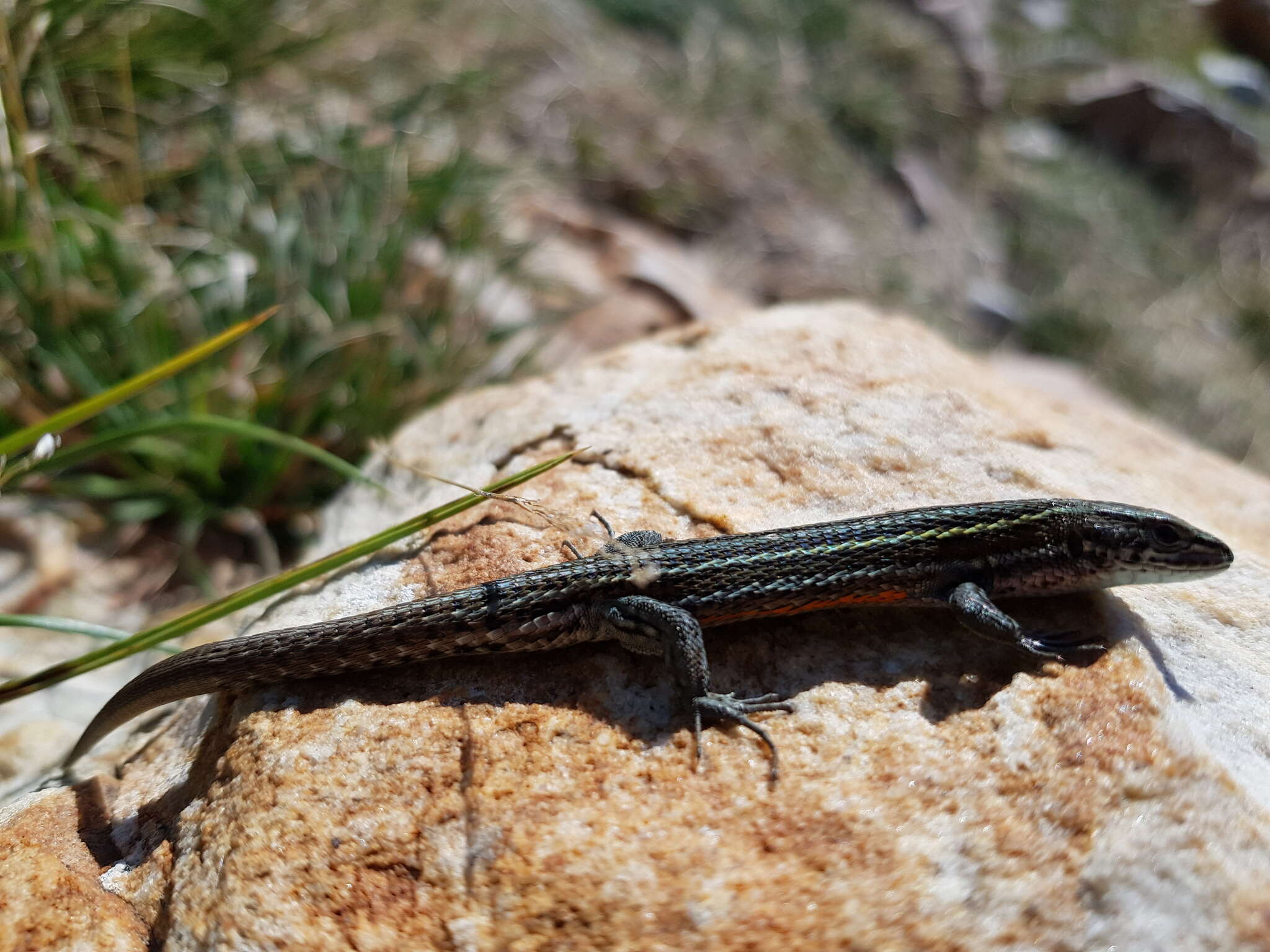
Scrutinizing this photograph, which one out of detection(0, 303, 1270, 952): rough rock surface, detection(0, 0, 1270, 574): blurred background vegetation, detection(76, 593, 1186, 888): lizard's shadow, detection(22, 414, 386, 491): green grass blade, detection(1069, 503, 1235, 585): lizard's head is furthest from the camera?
detection(0, 0, 1270, 574): blurred background vegetation

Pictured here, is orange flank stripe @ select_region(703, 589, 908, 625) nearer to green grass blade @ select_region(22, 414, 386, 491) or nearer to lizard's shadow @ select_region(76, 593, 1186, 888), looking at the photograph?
lizard's shadow @ select_region(76, 593, 1186, 888)

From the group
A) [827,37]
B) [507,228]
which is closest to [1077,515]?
[507,228]

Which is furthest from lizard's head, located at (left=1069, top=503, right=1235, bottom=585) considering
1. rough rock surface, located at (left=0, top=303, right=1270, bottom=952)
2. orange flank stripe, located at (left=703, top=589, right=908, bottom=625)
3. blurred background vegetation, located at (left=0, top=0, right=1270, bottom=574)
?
blurred background vegetation, located at (left=0, top=0, right=1270, bottom=574)

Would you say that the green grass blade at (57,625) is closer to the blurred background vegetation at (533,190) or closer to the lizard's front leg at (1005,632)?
the blurred background vegetation at (533,190)

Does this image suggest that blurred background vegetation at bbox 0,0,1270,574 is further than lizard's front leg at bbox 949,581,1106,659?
Yes

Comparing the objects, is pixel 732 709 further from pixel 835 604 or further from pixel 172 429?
pixel 172 429

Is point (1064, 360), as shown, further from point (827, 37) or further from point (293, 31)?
point (293, 31)

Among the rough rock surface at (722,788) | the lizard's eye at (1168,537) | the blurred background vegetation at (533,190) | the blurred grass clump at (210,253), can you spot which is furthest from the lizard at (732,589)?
the blurred background vegetation at (533,190)

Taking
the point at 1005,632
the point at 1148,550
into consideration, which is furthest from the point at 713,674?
the point at 1148,550
